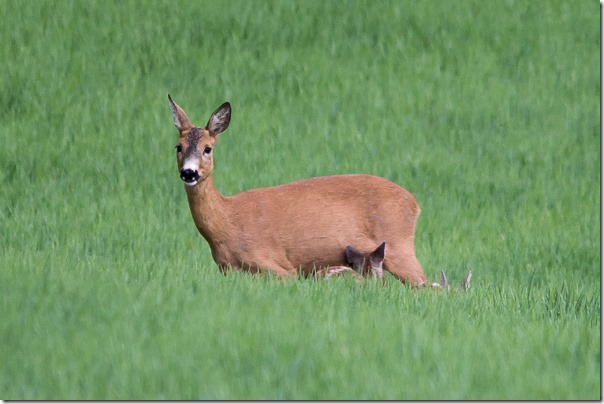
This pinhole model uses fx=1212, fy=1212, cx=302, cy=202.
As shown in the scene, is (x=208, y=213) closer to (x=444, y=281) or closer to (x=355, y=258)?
(x=355, y=258)

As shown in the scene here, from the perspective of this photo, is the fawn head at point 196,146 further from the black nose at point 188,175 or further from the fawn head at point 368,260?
the fawn head at point 368,260

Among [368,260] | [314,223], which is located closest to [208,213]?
[314,223]

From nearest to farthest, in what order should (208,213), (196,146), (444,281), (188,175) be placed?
(188,175), (196,146), (208,213), (444,281)

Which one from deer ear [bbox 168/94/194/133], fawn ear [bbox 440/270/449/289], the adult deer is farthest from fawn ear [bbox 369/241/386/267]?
deer ear [bbox 168/94/194/133]

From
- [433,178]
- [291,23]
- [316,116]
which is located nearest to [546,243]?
[433,178]

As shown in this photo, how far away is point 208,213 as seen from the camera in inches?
394

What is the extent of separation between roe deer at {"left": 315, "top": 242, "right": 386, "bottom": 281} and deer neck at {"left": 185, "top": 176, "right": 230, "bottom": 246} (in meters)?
0.90

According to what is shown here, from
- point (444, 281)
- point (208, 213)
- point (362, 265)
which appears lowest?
point (444, 281)

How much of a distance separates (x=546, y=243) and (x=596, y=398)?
273 inches

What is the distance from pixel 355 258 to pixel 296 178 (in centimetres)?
402

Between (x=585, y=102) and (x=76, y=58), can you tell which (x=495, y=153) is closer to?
(x=585, y=102)

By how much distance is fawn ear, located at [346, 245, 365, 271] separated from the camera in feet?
34.1

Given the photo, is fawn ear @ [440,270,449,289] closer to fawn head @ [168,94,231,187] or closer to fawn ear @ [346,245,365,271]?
fawn ear @ [346,245,365,271]

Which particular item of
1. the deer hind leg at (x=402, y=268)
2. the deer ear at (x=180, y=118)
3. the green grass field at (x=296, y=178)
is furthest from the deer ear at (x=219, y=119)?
the deer hind leg at (x=402, y=268)
